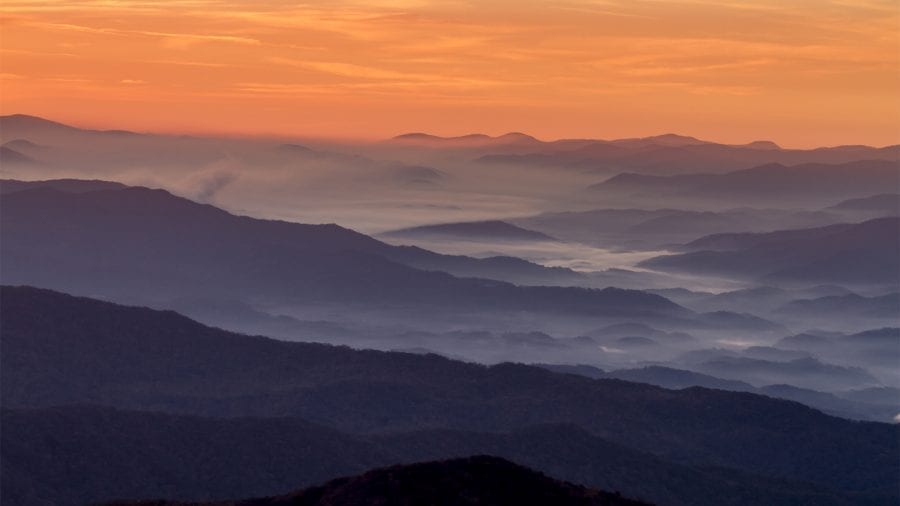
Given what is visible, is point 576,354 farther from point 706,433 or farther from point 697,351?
point 706,433

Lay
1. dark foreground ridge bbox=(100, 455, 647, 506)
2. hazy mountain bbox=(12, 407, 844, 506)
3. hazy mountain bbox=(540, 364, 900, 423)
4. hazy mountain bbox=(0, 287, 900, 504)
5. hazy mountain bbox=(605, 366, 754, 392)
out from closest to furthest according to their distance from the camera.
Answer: dark foreground ridge bbox=(100, 455, 647, 506)
hazy mountain bbox=(12, 407, 844, 506)
hazy mountain bbox=(0, 287, 900, 504)
hazy mountain bbox=(540, 364, 900, 423)
hazy mountain bbox=(605, 366, 754, 392)

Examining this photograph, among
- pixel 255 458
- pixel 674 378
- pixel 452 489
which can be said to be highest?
pixel 452 489

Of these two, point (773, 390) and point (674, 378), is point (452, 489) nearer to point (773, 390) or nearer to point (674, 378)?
point (674, 378)

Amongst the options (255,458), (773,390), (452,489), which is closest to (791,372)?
(773,390)

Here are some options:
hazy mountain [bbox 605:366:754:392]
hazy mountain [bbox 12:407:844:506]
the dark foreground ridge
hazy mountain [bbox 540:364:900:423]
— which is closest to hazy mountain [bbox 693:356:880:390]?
hazy mountain [bbox 540:364:900:423]

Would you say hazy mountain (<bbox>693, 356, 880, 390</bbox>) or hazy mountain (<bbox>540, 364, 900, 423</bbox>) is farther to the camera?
hazy mountain (<bbox>693, 356, 880, 390</bbox>)

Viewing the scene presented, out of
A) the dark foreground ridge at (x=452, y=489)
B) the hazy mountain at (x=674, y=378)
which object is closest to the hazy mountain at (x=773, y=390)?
the hazy mountain at (x=674, y=378)

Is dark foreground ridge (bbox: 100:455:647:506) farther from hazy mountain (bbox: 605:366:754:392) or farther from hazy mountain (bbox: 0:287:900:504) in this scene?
hazy mountain (bbox: 605:366:754:392)
